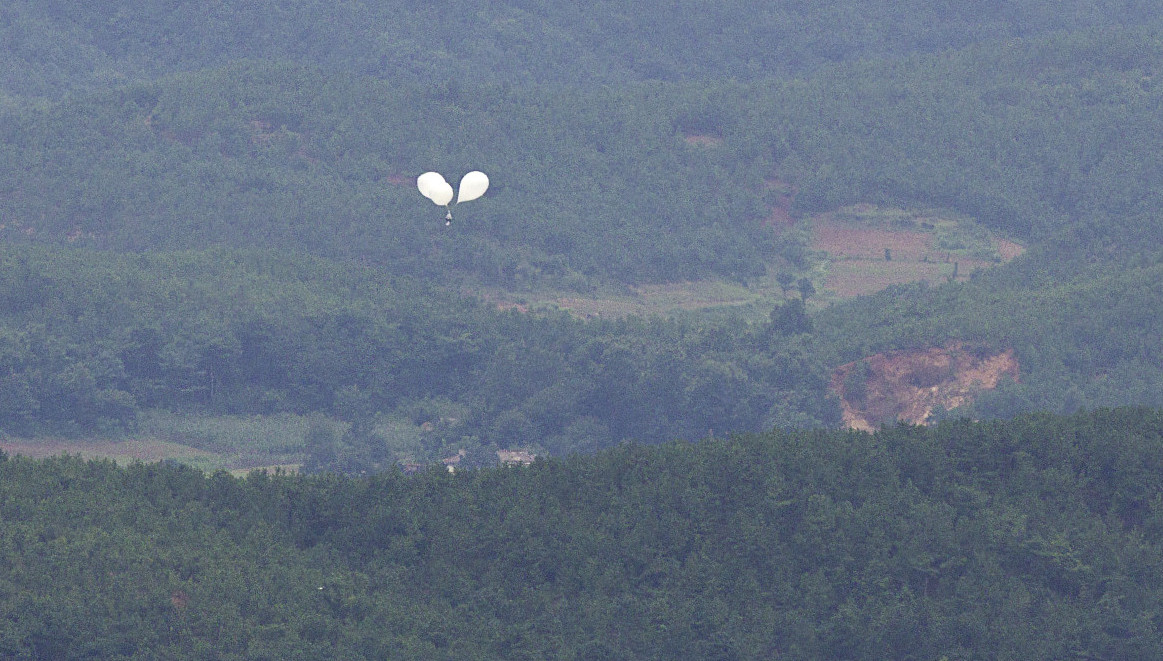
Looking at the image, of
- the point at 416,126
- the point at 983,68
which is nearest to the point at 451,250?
the point at 416,126

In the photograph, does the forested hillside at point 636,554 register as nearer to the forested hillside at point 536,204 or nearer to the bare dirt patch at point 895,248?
the forested hillside at point 536,204

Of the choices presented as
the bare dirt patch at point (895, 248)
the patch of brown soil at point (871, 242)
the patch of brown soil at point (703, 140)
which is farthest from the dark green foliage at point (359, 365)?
the patch of brown soil at point (703, 140)

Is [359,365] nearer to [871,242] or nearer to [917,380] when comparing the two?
[917,380]

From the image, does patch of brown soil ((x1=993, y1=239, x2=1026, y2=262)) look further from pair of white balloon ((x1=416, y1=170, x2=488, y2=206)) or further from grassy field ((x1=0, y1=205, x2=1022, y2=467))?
pair of white balloon ((x1=416, y1=170, x2=488, y2=206))

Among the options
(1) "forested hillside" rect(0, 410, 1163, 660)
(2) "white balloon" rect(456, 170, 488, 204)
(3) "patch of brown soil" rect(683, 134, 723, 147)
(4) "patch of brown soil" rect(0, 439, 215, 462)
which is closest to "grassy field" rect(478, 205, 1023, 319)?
(3) "patch of brown soil" rect(683, 134, 723, 147)

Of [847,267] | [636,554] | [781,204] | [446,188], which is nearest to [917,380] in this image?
[446,188]

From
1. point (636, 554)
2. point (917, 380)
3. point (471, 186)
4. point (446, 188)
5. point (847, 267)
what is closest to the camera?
point (636, 554)

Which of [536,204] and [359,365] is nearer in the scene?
[359,365]

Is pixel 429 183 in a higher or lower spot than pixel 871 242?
lower
